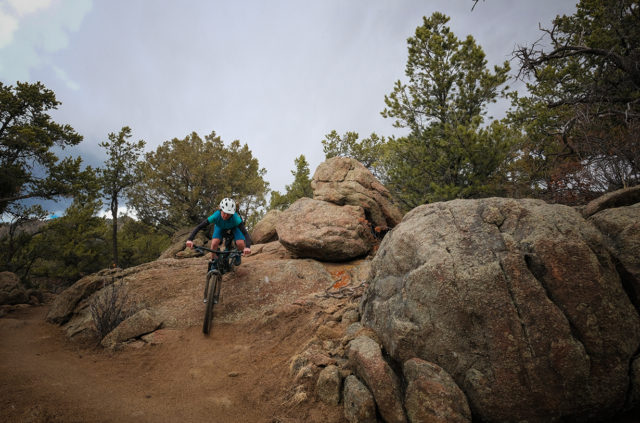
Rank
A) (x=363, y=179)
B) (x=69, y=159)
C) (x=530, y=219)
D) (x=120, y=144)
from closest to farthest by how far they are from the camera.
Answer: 1. (x=530, y=219)
2. (x=363, y=179)
3. (x=69, y=159)
4. (x=120, y=144)

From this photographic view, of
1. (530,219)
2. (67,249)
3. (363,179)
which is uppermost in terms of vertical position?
(363,179)

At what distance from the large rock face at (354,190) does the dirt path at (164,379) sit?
5515mm

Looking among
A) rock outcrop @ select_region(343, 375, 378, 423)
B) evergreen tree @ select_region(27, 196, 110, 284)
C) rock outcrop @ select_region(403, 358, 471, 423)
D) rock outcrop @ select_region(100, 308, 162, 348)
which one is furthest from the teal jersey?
evergreen tree @ select_region(27, 196, 110, 284)

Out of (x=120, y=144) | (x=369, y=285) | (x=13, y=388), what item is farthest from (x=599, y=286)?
(x=120, y=144)

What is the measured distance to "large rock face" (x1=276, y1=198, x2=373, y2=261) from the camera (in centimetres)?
833

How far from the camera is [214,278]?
5.85 meters

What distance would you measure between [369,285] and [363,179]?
22.6 ft

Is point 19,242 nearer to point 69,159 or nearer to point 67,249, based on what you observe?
point 67,249

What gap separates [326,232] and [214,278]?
3746 millimetres

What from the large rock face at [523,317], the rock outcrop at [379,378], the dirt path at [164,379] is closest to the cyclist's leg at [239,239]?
the dirt path at [164,379]

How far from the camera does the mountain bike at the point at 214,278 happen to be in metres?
5.61

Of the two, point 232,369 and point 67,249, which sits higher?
point 67,249

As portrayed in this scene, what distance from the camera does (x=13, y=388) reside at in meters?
3.24

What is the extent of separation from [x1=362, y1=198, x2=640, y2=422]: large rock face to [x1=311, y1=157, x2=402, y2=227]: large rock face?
6.40 metres
